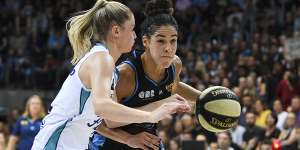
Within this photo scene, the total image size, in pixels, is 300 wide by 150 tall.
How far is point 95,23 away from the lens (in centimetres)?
431

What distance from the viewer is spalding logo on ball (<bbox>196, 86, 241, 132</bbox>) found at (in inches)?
187

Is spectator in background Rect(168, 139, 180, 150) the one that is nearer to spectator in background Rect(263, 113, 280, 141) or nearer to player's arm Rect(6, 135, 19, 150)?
spectator in background Rect(263, 113, 280, 141)

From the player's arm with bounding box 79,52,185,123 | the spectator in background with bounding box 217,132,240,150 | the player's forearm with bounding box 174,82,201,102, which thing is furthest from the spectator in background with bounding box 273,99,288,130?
the player's arm with bounding box 79,52,185,123

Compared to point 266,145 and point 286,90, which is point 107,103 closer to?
point 266,145

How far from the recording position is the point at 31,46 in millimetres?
18188

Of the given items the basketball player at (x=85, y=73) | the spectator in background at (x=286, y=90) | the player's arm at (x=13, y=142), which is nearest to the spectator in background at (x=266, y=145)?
the spectator in background at (x=286, y=90)

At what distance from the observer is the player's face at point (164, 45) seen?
4.80m

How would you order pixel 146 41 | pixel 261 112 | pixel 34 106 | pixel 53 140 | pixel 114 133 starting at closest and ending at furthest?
pixel 53 140 → pixel 114 133 → pixel 146 41 → pixel 34 106 → pixel 261 112

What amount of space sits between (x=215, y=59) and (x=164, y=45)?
9892 millimetres

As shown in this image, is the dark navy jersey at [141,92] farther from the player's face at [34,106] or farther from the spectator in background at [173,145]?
the spectator in background at [173,145]

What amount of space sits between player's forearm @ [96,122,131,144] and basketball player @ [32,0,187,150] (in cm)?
58

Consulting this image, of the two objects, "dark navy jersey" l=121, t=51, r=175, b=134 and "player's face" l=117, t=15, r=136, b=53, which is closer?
"player's face" l=117, t=15, r=136, b=53

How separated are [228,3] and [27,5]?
6230mm

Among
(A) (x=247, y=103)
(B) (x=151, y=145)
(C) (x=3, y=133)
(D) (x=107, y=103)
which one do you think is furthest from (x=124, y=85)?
(C) (x=3, y=133)
